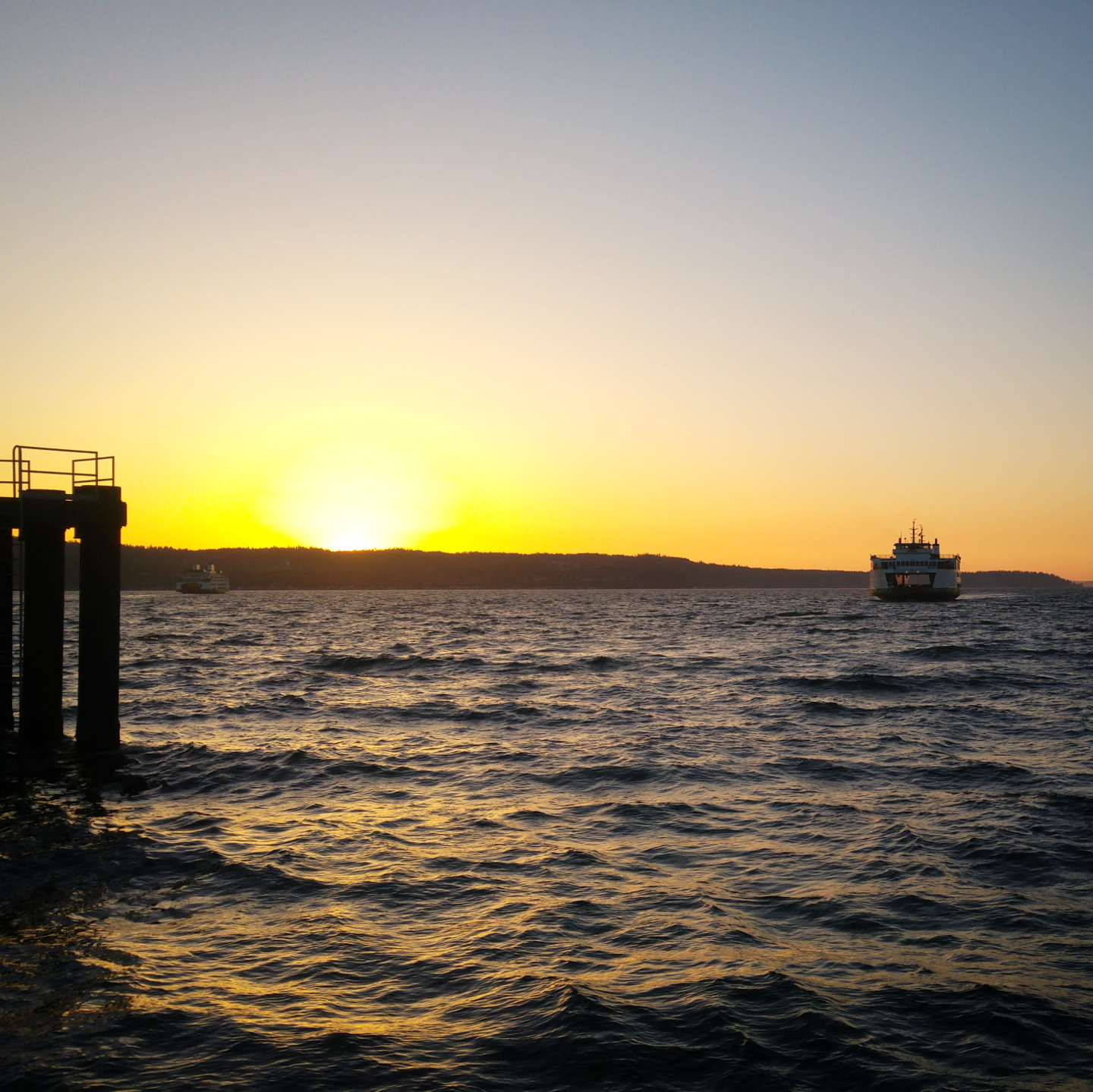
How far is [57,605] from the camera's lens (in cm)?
1830

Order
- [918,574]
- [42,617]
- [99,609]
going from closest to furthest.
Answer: [99,609], [42,617], [918,574]

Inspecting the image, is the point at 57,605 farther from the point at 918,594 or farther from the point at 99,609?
the point at 918,594

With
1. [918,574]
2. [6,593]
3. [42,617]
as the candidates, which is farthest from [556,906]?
[918,574]

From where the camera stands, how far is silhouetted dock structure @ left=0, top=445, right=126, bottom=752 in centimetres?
1792

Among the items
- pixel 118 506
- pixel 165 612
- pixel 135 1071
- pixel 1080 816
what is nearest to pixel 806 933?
pixel 135 1071

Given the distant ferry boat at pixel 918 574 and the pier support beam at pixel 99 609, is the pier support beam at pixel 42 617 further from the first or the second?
the distant ferry boat at pixel 918 574

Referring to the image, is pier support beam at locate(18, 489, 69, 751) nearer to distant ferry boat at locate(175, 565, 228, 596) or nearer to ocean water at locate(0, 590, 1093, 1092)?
ocean water at locate(0, 590, 1093, 1092)

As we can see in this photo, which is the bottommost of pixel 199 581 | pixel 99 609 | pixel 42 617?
pixel 199 581

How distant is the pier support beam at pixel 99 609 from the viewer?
1792 centimetres

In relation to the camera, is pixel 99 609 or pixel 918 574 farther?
pixel 918 574

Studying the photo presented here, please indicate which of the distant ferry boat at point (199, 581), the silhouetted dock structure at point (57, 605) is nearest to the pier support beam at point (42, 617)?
the silhouetted dock structure at point (57, 605)

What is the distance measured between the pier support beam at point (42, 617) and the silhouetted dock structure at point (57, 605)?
0.05 feet

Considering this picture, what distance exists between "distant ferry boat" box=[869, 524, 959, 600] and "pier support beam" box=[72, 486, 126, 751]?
121 meters

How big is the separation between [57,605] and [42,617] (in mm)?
348
